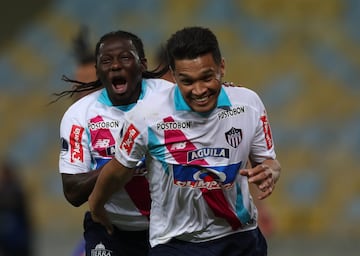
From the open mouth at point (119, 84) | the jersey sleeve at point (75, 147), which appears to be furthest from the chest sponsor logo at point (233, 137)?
the jersey sleeve at point (75, 147)

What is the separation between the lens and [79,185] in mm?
5609

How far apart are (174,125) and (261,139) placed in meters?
0.49

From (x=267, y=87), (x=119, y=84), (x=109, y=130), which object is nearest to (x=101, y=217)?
(x=109, y=130)

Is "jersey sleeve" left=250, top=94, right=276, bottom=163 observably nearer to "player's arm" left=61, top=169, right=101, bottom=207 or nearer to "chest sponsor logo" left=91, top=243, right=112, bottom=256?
"player's arm" left=61, top=169, right=101, bottom=207

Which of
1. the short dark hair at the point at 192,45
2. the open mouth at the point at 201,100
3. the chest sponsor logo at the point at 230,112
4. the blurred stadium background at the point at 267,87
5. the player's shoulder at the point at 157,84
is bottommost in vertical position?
the blurred stadium background at the point at 267,87

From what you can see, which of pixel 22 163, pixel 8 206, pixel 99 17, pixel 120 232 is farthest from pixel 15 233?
pixel 120 232

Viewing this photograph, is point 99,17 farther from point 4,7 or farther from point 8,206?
point 8,206

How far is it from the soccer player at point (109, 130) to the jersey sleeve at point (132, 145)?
420 millimetres

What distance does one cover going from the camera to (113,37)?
5.80 m

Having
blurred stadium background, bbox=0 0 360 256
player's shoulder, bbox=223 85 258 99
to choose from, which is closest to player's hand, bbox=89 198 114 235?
player's shoulder, bbox=223 85 258 99

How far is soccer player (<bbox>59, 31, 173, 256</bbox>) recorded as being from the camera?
18.6 ft

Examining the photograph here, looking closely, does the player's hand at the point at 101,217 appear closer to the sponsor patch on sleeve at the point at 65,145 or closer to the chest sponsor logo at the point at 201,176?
the sponsor patch on sleeve at the point at 65,145

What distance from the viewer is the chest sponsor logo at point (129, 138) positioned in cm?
516

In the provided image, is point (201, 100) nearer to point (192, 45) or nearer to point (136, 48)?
point (192, 45)
